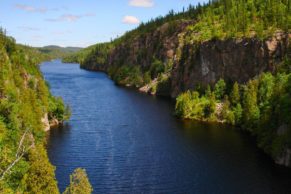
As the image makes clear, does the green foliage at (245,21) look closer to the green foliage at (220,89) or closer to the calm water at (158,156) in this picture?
the green foliage at (220,89)

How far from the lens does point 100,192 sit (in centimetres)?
6731

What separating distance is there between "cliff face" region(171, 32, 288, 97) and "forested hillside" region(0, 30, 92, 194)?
59.6 m

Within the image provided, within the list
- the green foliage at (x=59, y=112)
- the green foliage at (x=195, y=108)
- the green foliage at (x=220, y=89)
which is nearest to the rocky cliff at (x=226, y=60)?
the green foliage at (x=220, y=89)

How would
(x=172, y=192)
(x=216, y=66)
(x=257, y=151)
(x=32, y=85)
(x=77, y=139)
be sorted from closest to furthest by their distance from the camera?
(x=172, y=192), (x=257, y=151), (x=77, y=139), (x=32, y=85), (x=216, y=66)

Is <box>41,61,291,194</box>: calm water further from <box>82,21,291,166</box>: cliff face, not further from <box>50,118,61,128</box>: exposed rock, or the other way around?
<box>82,21,291,166</box>: cliff face

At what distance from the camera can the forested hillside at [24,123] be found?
164 feet

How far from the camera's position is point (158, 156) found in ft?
284

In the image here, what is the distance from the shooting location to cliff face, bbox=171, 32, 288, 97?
13062 centimetres

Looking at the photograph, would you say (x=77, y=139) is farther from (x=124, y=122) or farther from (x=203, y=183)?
(x=203, y=183)

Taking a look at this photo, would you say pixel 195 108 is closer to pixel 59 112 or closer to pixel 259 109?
pixel 259 109

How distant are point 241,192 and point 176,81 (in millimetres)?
113974

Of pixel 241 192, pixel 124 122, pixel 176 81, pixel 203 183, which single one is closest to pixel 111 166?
pixel 203 183

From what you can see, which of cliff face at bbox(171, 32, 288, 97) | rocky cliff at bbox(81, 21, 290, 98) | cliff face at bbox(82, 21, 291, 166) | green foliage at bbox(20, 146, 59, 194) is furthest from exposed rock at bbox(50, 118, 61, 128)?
green foliage at bbox(20, 146, 59, 194)

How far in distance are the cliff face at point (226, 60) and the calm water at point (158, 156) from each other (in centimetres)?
2841
